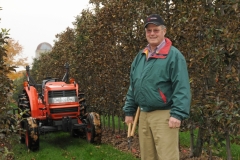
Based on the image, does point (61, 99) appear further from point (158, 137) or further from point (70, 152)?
point (158, 137)

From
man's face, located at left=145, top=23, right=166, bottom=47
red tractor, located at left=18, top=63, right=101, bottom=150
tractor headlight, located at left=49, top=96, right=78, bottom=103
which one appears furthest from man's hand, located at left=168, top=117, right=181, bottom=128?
tractor headlight, located at left=49, top=96, right=78, bottom=103

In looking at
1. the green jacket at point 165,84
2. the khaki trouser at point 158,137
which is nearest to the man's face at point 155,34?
the green jacket at point 165,84

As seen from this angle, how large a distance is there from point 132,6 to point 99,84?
3.87 metres

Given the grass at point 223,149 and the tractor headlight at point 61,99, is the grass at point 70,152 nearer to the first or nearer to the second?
the tractor headlight at point 61,99

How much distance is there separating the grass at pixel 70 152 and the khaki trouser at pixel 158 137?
4193mm

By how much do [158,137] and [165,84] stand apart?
547mm

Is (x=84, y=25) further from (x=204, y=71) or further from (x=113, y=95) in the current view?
(x=204, y=71)

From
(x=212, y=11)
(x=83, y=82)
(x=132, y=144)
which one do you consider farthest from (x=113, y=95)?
(x=212, y=11)

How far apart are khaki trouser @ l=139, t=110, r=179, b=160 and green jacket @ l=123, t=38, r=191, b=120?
3.5 inches

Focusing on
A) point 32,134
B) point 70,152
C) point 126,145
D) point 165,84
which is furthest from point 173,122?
point 126,145

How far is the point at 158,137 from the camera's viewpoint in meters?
3.70

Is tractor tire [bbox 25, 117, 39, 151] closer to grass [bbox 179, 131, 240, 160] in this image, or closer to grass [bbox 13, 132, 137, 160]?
grass [bbox 13, 132, 137, 160]

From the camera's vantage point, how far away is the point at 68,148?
954cm

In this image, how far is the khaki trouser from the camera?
3.65m
